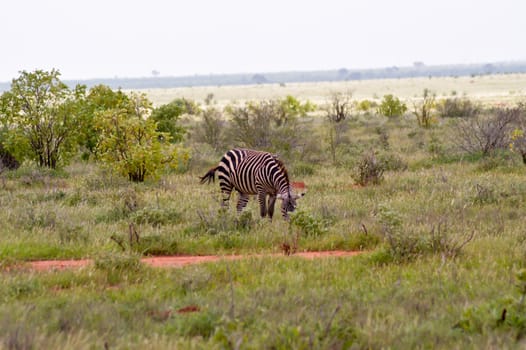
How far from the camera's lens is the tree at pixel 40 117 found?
18.9m

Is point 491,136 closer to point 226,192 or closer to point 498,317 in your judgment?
point 226,192

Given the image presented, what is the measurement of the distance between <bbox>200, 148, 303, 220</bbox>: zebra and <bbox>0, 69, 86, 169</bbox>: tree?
24.2 ft

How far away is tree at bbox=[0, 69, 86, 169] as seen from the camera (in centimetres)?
1886

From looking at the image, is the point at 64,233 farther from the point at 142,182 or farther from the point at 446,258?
the point at 142,182

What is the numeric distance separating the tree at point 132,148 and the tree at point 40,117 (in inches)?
80.3

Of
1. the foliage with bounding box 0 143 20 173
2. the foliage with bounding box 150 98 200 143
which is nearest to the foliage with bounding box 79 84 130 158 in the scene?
the foliage with bounding box 150 98 200 143

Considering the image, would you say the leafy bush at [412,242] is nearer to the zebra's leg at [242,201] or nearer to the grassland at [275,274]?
Answer: the grassland at [275,274]

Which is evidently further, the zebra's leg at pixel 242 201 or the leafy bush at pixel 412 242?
the zebra's leg at pixel 242 201

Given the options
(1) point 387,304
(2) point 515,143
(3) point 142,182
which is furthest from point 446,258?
(2) point 515,143

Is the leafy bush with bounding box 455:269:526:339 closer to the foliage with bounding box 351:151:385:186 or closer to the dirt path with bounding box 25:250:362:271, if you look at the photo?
the dirt path with bounding box 25:250:362:271

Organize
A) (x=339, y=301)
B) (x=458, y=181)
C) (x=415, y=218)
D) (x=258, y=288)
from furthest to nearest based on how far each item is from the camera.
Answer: (x=458, y=181) < (x=415, y=218) < (x=258, y=288) < (x=339, y=301)

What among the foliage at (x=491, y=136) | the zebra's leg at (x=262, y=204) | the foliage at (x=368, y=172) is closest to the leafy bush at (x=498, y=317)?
the zebra's leg at (x=262, y=204)

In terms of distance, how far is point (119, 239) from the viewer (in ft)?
31.3

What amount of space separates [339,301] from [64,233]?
201 inches
